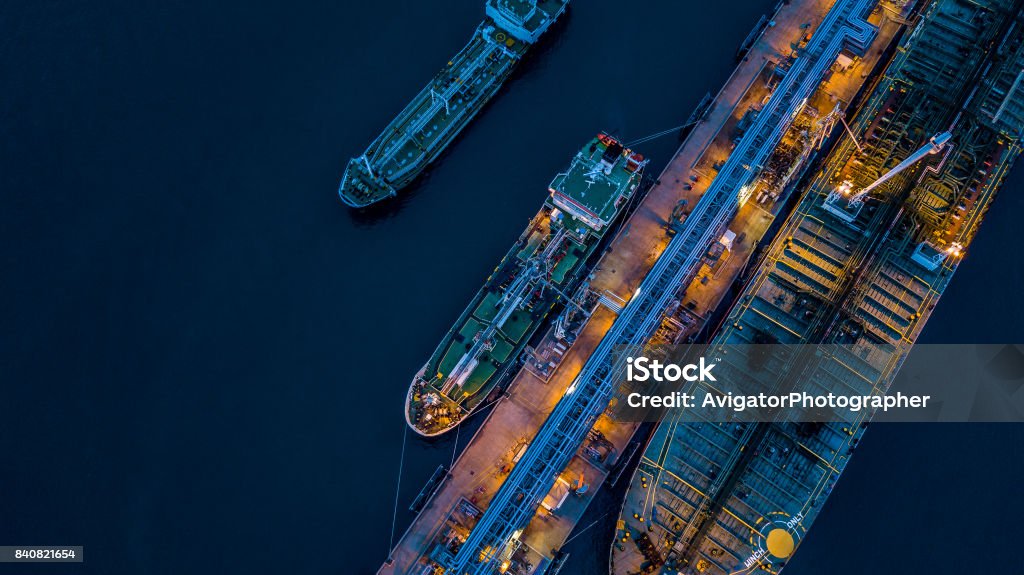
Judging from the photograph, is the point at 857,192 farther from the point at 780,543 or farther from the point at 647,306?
the point at 780,543

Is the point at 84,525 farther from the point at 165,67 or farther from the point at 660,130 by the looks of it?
the point at 660,130

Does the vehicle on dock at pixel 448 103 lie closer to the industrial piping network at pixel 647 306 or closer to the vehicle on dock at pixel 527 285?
the vehicle on dock at pixel 527 285

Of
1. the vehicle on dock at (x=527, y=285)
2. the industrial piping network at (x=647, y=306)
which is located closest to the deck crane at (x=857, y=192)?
the industrial piping network at (x=647, y=306)

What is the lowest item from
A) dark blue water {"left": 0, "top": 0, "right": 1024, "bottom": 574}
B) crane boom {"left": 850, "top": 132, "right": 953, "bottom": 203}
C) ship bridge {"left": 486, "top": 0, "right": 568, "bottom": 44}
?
dark blue water {"left": 0, "top": 0, "right": 1024, "bottom": 574}

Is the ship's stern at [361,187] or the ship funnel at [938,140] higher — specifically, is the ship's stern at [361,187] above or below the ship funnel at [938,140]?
below

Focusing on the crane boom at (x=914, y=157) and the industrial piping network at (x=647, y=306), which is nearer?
the industrial piping network at (x=647, y=306)

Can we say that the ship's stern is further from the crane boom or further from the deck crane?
the crane boom

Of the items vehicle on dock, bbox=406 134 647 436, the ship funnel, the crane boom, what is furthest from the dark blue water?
the ship funnel
